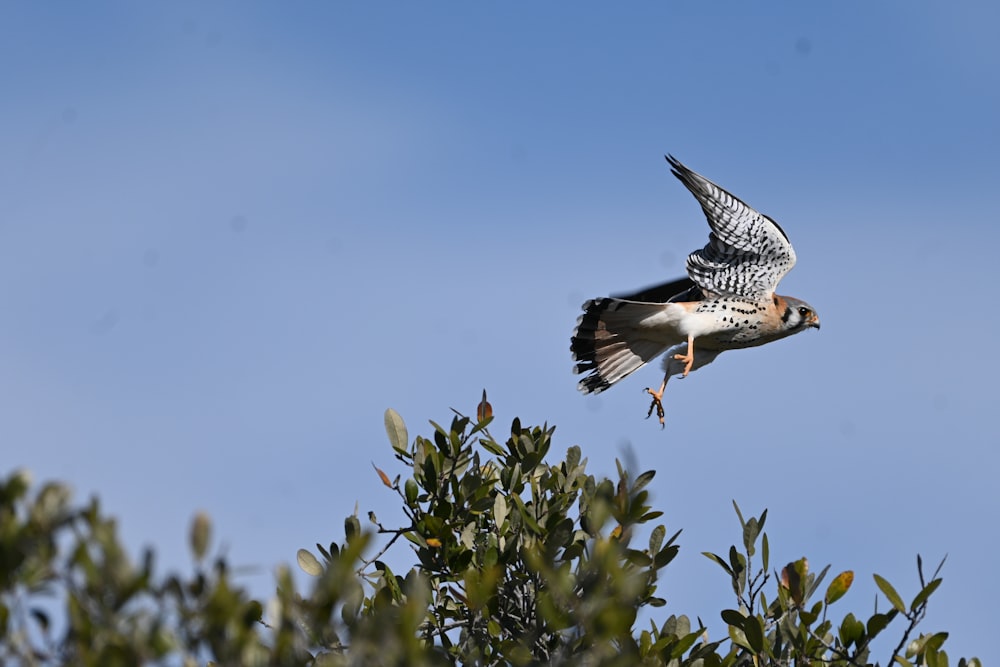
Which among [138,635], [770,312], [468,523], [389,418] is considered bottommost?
[138,635]

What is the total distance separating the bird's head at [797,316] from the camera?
1045cm

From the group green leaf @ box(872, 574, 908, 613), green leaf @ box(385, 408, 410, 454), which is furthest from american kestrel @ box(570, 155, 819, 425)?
green leaf @ box(872, 574, 908, 613)

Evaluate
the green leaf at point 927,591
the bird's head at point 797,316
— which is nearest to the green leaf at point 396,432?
the green leaf at point 927,591

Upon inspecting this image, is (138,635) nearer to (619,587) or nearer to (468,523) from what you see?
(619,587)

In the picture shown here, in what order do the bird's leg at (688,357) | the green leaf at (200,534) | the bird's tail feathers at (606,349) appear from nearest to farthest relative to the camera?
1. the green leaf at (200,534)
2. the bird's leg at (688,357)
3. the bird's tail feathers at (606,349)

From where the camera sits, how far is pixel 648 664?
509cm

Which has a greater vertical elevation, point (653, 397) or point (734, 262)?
point (734, 262)

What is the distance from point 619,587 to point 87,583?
1308 millimetres

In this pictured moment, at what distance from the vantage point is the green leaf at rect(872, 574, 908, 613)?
16.6ft

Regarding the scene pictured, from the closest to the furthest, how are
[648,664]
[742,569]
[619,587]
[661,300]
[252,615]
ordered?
[619,587], [252,615], [648,664], [742,569], [661,300]

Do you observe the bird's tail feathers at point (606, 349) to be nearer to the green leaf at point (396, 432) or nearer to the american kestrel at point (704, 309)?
the american kestrel at point (704, 309)

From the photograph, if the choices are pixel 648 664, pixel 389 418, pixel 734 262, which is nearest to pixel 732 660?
pixel 648 664

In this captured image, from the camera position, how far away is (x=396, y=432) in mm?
6074

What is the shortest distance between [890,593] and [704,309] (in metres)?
5.01
